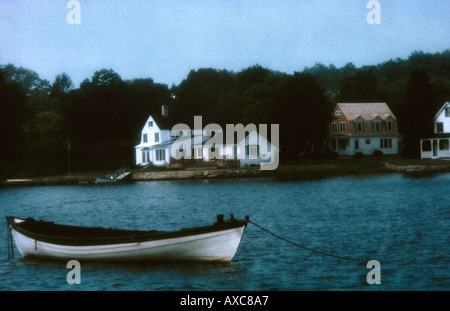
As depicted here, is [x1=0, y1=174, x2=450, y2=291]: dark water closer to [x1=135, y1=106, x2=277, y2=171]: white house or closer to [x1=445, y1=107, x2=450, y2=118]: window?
[x1=135, y1=106, x2=277, y2=171]: white house

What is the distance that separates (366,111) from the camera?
353ft

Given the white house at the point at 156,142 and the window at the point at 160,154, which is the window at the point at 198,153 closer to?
the white house at the point at 156,142

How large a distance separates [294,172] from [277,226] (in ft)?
143

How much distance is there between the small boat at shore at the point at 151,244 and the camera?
76.0 feet

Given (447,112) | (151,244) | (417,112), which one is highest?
(447,112)

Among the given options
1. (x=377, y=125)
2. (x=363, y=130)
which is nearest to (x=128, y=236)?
(x=363, y=130)

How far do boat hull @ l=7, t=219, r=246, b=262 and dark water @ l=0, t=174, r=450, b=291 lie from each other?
459mm

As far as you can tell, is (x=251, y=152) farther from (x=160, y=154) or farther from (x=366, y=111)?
(x=366, y=111)

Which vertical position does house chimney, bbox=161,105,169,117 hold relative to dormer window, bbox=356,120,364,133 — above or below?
above

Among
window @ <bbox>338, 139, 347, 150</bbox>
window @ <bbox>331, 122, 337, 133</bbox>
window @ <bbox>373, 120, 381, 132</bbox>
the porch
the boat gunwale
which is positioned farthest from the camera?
window @ <bbox>331, 122, 337, 133</bbox>

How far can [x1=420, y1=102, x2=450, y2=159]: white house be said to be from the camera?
88625 millimetres

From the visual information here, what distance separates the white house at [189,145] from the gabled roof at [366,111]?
22602 mm

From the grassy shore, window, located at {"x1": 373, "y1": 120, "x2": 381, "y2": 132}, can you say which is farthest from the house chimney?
window, located at {"x1": 373, "y1": 120, "x2": 381, "y2": 132}
